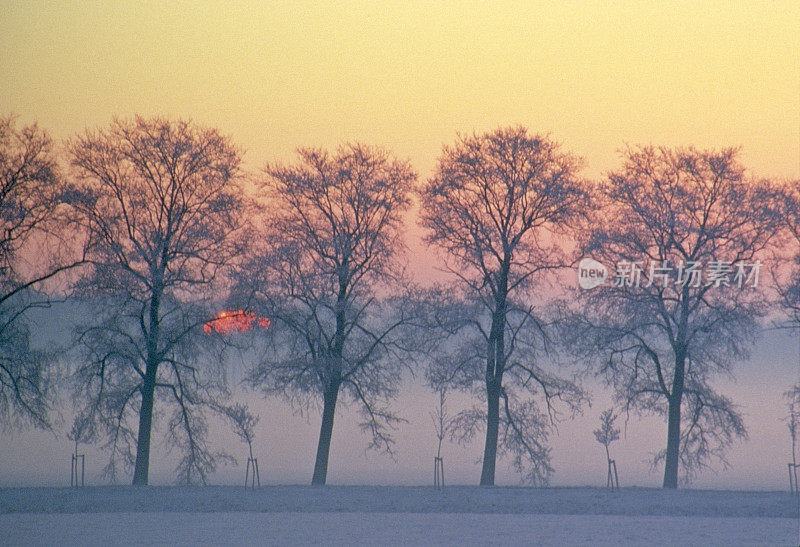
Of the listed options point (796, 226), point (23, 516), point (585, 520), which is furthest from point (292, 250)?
point (796, 226)

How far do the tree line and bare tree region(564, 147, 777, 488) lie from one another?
8 cm

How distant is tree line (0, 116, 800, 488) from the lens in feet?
97.2

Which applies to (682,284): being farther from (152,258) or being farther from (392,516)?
(152,258)

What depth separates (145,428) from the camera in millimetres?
30141

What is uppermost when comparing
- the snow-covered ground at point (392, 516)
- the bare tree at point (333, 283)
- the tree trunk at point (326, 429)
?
the bare tree at point (333, 283)

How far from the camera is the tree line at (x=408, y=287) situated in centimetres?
2962

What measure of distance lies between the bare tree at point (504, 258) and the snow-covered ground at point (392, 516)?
13.8 ft

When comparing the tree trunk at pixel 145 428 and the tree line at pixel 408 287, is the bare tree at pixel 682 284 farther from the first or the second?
the tree trunk at pixel 145 428

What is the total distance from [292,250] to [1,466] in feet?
123

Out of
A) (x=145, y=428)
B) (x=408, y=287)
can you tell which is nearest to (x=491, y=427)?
(x=408, y=287)

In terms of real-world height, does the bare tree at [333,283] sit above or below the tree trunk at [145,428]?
above

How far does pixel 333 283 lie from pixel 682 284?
13156 millimetres

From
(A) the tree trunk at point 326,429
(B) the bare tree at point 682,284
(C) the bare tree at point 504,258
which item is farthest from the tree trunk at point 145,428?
(B) the bare tree at point 682,284

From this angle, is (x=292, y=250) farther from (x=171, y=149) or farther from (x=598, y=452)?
(x=598, y=452)
